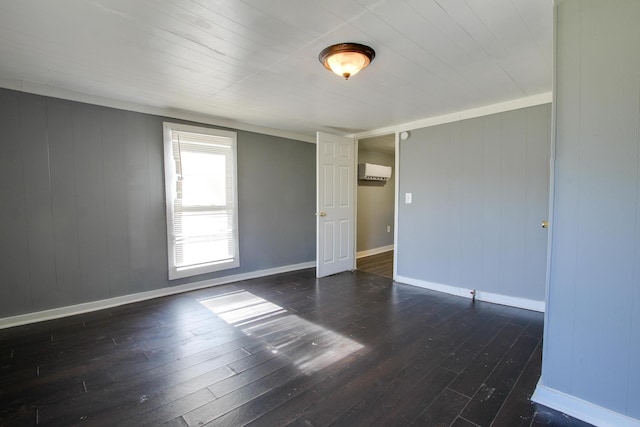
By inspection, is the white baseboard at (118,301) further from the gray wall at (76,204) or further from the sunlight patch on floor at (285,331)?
the sunlight patch on floor at (285,331)

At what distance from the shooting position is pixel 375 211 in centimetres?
612

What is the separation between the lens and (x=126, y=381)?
1866mm

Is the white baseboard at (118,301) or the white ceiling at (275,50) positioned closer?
the white ceiling at (275,50)

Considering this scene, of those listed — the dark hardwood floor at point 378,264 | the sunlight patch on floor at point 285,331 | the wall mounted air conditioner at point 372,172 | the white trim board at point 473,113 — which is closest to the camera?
the sunlight patch on floor at point 285,331

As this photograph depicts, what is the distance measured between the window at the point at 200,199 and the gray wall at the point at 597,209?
3.48 meters

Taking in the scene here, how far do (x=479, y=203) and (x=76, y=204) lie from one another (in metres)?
4.37

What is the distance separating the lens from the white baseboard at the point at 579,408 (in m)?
1.45

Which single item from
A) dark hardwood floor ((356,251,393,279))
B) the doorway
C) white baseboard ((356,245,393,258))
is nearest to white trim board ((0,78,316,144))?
the doorway

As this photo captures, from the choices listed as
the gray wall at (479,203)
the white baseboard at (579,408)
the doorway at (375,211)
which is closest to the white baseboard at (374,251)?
the doorway at (375,211)

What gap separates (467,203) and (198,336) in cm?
322

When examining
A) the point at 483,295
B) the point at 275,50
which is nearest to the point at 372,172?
the point at 483,295

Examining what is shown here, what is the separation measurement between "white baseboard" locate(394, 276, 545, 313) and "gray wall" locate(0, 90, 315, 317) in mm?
2744

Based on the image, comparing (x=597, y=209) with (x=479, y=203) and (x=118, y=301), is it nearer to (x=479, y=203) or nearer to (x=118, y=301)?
(x=479, y=203)

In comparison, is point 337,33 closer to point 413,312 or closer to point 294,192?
point 413,312
